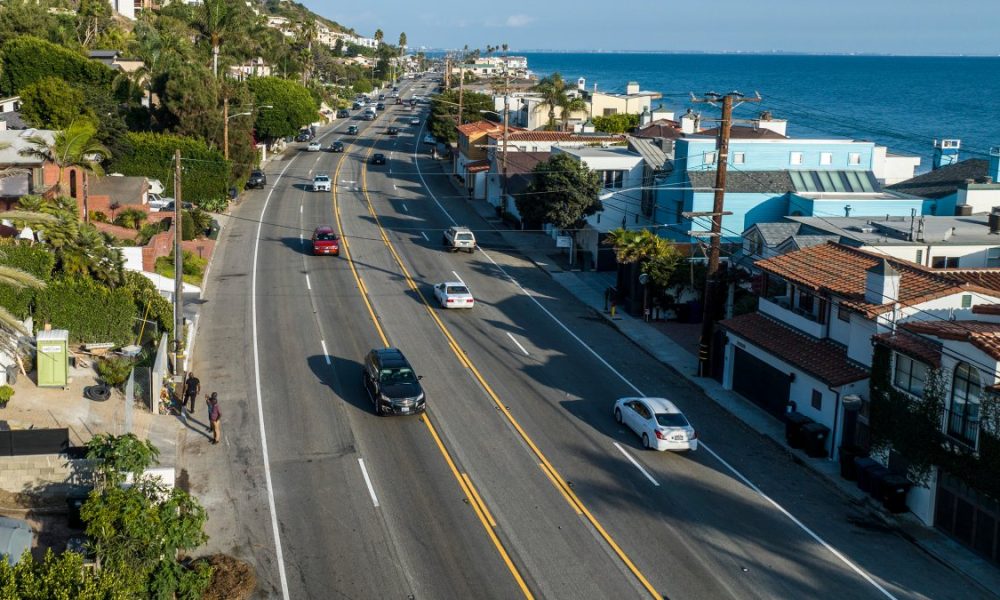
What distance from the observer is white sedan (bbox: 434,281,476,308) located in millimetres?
47500

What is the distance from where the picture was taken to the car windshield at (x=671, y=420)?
101 feet

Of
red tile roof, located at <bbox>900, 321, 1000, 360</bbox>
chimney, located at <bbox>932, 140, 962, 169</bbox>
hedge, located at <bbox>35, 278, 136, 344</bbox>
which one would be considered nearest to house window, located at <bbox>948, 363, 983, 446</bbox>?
red tile roof, located at <bbox>900, 321, 1000, 360</bbox>

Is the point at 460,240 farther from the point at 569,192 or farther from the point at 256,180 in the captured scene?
the point at 256,180

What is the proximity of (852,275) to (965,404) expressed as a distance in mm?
8607

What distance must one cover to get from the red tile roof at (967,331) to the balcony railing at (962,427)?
194 cm

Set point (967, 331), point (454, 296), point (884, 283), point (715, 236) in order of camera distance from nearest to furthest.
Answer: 1. point (967, 331)
2. point (884, 283)
3. point (715, 236)
4. point (454, 296)

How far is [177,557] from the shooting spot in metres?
23.7

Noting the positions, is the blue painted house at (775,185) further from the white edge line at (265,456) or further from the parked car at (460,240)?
the white edge line at (265,456)

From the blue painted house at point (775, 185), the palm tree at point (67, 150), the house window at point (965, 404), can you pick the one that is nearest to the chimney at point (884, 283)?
the house window at point (965, 404)

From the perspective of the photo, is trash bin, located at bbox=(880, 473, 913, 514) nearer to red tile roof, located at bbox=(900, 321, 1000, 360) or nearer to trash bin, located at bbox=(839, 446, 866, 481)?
trash bin, located at bbox=(839, 446, 866, 481)

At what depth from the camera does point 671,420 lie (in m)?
31.1

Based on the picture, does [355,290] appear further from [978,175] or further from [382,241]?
[978,175]

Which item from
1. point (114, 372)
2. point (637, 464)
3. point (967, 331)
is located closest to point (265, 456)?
point (114, 372)

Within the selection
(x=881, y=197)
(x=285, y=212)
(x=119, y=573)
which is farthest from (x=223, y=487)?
(x=285, y=212)
